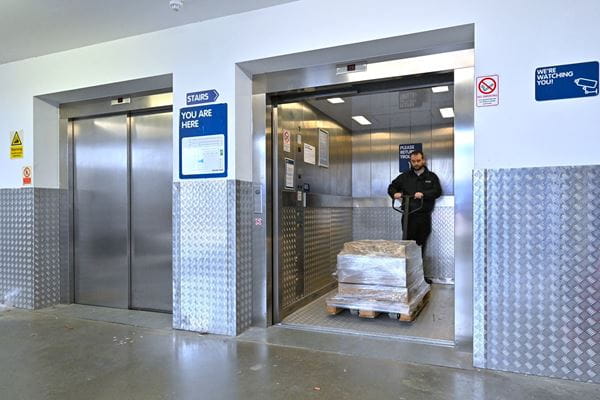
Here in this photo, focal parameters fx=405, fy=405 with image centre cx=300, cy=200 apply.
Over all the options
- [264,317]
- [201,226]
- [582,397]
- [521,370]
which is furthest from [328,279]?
[582,397]

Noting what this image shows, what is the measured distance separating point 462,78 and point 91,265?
4515 millimetres

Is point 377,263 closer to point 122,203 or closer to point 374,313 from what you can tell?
point 374,313

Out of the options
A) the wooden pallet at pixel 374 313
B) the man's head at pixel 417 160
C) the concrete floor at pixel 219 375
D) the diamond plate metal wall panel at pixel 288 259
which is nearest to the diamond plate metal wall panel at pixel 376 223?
the man's head at pixel 417 160

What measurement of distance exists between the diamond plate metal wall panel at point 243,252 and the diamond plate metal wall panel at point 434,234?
10.9ft

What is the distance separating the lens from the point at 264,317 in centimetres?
377

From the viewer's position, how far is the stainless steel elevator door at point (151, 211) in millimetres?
4465

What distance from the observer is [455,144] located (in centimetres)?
312

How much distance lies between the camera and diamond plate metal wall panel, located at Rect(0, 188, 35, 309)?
4.58 m

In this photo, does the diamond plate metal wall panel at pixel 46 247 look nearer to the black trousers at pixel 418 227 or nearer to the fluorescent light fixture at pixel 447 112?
the black trousers at pixel 418 227

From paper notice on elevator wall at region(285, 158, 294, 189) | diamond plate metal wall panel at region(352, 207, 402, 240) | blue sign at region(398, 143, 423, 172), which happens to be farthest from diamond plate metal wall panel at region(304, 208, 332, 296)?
blue sign at region(398, 143, 423, 172)

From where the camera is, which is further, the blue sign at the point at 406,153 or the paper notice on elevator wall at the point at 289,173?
the blue sign at the point at 406,153

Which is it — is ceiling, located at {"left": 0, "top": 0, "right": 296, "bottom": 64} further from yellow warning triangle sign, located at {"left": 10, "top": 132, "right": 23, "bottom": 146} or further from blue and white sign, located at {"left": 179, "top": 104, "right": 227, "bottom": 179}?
yellow warning triangle sign, located at {"left": 10, "top": 132, "right": 23, "bottom": 146}

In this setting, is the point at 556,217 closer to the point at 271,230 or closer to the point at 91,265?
the point at 271,230

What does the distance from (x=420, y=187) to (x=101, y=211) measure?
Result: 432 cm
